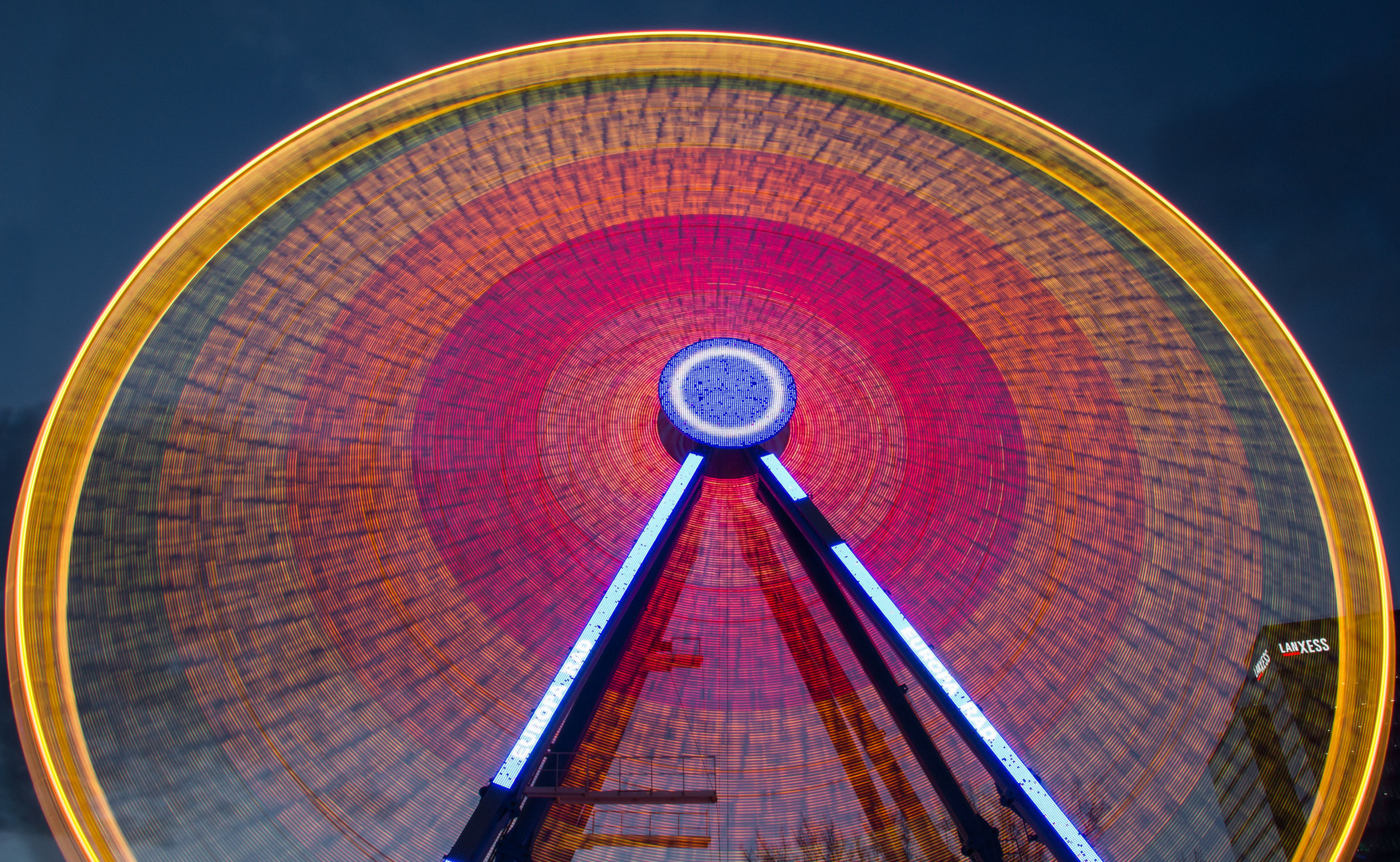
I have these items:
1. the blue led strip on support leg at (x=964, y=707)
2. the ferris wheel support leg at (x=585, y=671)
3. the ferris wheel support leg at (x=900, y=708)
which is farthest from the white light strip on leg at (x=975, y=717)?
the ferris wheel support leg at (x=585, y=671)

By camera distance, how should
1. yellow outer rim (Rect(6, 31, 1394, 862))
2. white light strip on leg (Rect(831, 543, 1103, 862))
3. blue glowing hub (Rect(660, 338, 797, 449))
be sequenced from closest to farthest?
white light strip on leg (Rect(831, 543, 1103, 862)), yellow outer rim (Rect(6, 31, 1394, 862)), blue glowing hub (Rect(660, 338, 797, 449))

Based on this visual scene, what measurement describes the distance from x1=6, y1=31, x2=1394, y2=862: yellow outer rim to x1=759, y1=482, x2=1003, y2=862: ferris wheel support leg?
255cm

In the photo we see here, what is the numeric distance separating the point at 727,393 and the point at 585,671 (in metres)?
3.75

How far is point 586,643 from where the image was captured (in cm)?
640

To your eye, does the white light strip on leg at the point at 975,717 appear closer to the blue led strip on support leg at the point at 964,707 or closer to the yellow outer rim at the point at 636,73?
the blue led strip on support leg at the point at 964,707

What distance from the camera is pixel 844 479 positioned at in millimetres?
10523

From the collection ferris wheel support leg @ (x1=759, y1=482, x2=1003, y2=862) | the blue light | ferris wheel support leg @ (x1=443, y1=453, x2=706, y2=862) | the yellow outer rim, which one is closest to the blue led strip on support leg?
the blue light

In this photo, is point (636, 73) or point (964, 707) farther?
point (636, 73)

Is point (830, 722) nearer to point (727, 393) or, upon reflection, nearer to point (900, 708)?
point (900, 708)

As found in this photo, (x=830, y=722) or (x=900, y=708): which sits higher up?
(x=900, y=708)

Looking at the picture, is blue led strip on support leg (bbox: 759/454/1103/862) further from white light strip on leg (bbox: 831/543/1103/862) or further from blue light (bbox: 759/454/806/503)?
blue light (bbox: 759/454/806/503)

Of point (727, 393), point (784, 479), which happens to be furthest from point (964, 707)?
point (727, 393)

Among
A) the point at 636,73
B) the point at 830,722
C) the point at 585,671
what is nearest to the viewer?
the point at 585,671

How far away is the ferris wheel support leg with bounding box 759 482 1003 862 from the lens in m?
6.50
